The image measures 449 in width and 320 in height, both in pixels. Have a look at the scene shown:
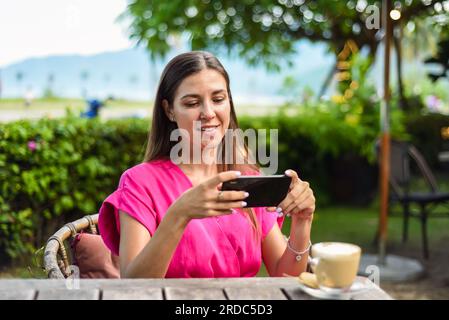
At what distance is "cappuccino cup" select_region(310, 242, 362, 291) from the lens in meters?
1.37

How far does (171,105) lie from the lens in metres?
1.92

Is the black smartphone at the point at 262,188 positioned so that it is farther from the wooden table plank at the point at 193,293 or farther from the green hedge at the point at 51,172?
the green hedge at the point at 51,172

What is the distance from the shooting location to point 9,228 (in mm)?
4430

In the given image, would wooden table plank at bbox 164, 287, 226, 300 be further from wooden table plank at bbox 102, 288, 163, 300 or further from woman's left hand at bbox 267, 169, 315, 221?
woman's left hand at bbox 267, 169, 315, 221

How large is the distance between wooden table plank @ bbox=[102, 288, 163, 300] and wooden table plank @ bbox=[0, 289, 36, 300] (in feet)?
0.46

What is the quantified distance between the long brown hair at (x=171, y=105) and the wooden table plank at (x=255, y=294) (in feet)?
1.72

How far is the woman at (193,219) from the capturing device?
5.90 ft

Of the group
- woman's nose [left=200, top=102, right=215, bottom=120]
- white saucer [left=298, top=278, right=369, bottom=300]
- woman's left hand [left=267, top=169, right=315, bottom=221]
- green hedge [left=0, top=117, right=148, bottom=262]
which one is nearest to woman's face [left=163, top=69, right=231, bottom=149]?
woman's nose [left=200, top=102, right=215, bottom=120]

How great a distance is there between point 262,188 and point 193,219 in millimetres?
334

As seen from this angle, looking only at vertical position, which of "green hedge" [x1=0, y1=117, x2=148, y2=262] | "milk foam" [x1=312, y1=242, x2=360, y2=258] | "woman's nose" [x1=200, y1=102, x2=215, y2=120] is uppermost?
"woman's nose" [x1=200, y1=102, x2=215, y2=120]

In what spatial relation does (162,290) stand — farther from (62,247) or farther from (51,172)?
(51,172)

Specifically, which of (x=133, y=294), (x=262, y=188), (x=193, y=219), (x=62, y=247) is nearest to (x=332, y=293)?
(x=262, y=188)

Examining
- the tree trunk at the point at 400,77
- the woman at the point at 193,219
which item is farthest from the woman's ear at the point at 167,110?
the tree trunk at the point at 400,77
